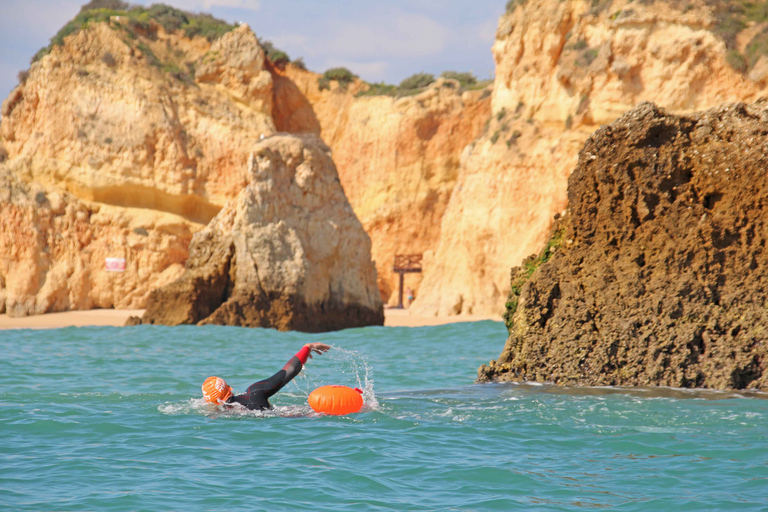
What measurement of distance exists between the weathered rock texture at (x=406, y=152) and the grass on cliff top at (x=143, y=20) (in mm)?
4333

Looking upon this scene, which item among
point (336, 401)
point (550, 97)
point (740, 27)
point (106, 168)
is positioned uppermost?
point (740, 27)

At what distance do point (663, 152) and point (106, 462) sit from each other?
748cm

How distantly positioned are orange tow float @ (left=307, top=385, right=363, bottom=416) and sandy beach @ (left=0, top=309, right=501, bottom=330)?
1708 centimetres

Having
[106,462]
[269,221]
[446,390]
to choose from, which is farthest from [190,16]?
[106,462]

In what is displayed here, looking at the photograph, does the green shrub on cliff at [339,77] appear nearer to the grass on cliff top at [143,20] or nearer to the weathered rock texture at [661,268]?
the grass on cliff top at [143,20]

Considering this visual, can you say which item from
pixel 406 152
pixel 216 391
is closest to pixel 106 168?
pixel 406 152

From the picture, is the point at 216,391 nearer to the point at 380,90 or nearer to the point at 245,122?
the point at 245,122

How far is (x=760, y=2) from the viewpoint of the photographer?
29562 mm

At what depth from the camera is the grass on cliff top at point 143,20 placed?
32625 millimetres

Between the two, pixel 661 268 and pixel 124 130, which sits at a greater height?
pixel 124 130

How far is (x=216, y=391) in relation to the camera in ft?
29.0

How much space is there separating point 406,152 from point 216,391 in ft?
106

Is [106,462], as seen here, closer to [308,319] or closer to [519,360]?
[519,360]

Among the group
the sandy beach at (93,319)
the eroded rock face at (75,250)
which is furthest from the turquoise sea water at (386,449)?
the eroded rock face at (75,250)
